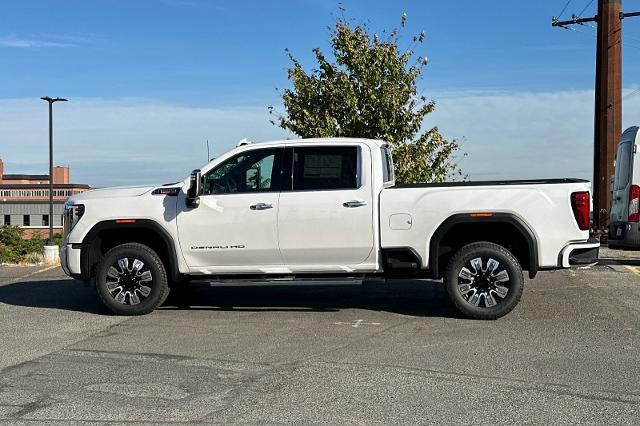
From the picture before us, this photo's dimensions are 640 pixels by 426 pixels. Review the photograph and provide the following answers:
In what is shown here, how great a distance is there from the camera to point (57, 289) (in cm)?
1166

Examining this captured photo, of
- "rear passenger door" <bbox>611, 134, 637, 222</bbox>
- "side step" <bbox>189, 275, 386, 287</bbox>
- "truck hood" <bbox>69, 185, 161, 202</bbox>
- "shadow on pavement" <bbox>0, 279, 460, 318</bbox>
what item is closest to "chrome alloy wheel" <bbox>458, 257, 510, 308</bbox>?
"shadow on pavement" <bbox>0, 279, 460, 318</bbox>

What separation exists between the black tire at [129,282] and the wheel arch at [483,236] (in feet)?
10.3

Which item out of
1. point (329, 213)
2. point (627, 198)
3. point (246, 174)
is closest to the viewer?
point (329, 213)

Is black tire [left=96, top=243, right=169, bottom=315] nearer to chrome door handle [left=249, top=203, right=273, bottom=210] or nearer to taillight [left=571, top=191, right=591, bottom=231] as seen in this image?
chrome door handle [left=249, top=203, right=273, bottom=210]

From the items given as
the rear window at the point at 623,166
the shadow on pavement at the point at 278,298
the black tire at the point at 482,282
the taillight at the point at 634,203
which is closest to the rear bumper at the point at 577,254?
the black tire at the point at 482,282

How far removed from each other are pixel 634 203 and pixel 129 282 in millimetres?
8133

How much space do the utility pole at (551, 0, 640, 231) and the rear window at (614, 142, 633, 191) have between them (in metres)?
12.3

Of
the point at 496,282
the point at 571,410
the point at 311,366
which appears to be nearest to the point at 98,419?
the point at 311,366

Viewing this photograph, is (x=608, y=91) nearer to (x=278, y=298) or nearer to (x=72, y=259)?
(x=278, y=298)

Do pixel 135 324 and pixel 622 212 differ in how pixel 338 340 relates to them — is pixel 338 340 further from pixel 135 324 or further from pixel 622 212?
pixel 622 212

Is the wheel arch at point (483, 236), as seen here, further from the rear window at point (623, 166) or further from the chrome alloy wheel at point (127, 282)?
the rear window at point (623, 166)

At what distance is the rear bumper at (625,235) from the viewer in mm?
12266

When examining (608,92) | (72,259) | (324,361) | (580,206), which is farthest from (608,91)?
(324,361)

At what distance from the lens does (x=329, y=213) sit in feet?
27.8
